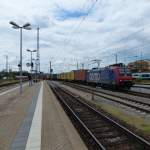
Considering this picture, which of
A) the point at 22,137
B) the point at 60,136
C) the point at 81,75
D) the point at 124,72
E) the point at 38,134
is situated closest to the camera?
the point at 22,137

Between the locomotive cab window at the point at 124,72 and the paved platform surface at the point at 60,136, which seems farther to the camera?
the locomotive cab window at the point at 124,72

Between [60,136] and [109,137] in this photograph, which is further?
[60,136]

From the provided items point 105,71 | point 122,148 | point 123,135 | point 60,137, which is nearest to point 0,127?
point 60,137

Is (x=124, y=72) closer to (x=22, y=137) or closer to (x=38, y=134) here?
(x=38, y=134)

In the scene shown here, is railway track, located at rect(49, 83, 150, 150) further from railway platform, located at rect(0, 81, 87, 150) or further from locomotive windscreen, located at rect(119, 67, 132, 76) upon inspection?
locomotive windscreen, located at rect(119, 67, 132, 76)

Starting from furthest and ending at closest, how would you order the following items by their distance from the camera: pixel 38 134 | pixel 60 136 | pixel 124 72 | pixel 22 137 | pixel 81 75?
pixel 81 75, pixel 124 72, pixel 38 134, pixel 60 136, pixel 22 137

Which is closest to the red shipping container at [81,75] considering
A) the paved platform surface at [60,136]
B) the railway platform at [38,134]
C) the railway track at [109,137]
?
the railway platform at [38,134]

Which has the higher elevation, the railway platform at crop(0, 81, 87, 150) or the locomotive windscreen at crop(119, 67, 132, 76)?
the locomotive windscreen at crop(119, 67, 132, 76)

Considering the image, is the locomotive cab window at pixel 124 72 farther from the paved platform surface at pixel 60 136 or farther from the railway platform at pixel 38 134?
the paved platform surface at pixel 60 136

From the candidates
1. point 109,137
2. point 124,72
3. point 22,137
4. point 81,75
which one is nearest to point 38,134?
point 22,137

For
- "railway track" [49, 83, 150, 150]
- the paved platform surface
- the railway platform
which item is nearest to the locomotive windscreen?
the railway platform

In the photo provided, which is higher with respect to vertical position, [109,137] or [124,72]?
→ [124,72]

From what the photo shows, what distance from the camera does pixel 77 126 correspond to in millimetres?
14414

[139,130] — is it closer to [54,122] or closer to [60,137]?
[60,137]
